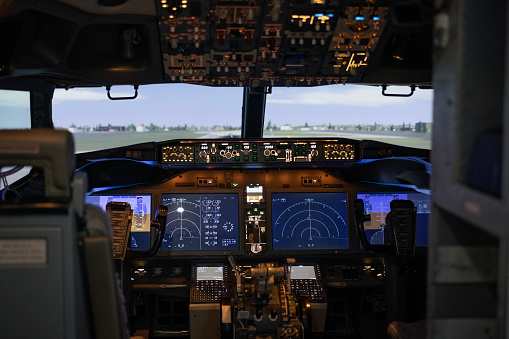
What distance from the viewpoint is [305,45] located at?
356cm

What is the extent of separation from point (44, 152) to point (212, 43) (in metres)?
2.07

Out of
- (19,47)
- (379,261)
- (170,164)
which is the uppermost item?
(19,47)

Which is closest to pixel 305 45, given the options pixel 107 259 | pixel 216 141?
pixel 216 141

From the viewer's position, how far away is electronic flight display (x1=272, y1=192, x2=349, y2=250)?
4.48m

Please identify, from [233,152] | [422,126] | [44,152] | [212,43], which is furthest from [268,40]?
[422,126]

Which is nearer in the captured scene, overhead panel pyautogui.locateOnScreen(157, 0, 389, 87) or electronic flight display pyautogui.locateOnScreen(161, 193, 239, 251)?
overhead panel pyautogui.locateOnScreen(157, 0, 389, 87)

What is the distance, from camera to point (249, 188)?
4512mm

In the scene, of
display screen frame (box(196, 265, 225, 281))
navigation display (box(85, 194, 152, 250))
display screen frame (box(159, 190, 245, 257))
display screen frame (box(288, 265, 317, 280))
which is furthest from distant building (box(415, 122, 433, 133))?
navigation display (box(85, 194, 152, 250))

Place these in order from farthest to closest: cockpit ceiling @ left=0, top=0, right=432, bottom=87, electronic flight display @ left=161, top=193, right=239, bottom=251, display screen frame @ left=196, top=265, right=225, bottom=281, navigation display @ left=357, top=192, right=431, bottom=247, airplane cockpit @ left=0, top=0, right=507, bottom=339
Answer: navigation display @ left=357, top=192, right=431, bottom=247 → electronic flight display @ left=161, top=193, right=239, bottom=251 → display screen frame @ left=196, top=265, right=225, bottom=281 → cockpit ceiling @ left=0, top=0, right=432, bottom=87 → airplane cockpit @ left=0, top=0, right=507, bottom=339

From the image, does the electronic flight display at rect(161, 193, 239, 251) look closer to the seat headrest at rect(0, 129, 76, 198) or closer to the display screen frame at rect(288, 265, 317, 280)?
the display screen frame at rect(288, 265, 317, 280)

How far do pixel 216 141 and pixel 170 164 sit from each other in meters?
0.39

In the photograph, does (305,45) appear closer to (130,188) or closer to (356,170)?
(356,170)

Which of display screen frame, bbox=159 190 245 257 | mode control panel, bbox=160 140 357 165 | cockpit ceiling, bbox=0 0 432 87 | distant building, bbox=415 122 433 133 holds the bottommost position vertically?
display screen frame, bbox=159 190 245 257

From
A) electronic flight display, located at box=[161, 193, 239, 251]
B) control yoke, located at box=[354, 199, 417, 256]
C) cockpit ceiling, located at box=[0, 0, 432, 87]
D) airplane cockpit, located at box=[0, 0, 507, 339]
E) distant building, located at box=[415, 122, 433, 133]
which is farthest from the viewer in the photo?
distant building, located at box=[415, 122, 433, 133]
